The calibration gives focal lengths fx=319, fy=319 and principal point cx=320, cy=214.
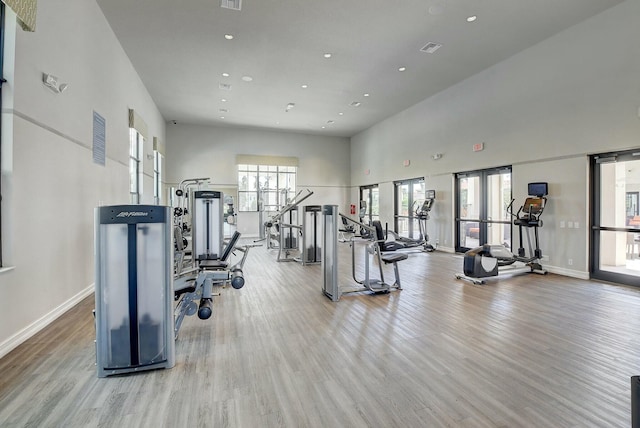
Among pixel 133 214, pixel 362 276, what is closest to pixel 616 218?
pixel 362 276

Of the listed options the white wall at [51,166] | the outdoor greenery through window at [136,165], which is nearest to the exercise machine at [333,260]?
the white wall at [51,166]

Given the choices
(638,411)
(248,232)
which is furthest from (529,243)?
(248,232)

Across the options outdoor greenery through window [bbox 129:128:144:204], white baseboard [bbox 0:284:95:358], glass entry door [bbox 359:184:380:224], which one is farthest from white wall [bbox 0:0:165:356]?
glass entry door [bbox 359:184:380:224]

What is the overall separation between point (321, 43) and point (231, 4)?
1895 millimetres

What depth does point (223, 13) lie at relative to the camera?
522 centimetres

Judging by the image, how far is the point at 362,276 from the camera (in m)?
5.87

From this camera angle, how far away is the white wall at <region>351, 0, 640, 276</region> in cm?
507

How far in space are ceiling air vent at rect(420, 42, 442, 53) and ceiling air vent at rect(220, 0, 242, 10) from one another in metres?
3.60

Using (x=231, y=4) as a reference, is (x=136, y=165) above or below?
below

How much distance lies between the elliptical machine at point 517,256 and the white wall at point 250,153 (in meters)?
8.81

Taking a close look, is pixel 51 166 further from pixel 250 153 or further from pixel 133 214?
pixel 250 153

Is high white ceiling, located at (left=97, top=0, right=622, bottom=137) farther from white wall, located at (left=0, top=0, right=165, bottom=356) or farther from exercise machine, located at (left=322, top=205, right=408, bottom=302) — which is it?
exercise machine, located at (left=322, top=205, right=408, bottom=302)

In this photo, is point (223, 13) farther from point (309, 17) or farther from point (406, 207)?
point (406, 207)

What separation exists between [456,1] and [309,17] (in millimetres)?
2314
